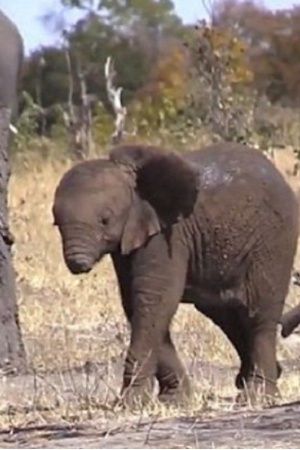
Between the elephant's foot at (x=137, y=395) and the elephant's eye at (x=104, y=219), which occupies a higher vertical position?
the elephant's eye at (x=104, y=219)

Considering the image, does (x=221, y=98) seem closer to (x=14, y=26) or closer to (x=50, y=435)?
(x=14, y=26)

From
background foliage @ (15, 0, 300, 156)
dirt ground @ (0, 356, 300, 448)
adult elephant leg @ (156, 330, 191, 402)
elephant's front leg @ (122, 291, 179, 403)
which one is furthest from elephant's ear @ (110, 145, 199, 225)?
background foliage @ (15, 0, 300, 156)

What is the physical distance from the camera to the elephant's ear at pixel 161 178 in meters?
7.75

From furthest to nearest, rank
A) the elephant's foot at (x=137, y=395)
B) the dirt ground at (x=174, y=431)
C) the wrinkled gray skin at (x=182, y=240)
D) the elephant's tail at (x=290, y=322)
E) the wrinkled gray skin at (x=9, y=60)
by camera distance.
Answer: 1. the wrinkled gray skin at (x=9, y=60)
2. the elephant's tail at (x=290, y=322)
3. the wrinkled gray skin at (x=182, y=240)
4. the elephant's foot at (x=137, y=395)
5. the dirt ground at (x=174, y=431)

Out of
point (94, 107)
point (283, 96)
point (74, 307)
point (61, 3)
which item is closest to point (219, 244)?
point (74, 307)

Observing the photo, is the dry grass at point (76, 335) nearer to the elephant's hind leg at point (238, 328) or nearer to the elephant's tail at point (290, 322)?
the elephant's hind leg at point (238, 328)

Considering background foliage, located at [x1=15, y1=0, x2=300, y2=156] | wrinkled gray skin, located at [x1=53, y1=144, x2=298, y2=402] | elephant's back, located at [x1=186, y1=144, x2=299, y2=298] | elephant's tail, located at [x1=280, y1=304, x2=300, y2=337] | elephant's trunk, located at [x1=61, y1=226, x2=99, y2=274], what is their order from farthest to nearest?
background foliage, located at [x1=15, y1=0, x2=300, y2=156], elephant's tail, located at [x1=280, y1=304, x2=300, y2=337], elephant's back, located at [x1=186, y1=144, x2=299, y2=298], wrinkled gray skin, located at [x1=53, y1=144, x2=298, y2=402], elephant's trunk, located at [x1=61, y1=226, x2=99, y2=274]

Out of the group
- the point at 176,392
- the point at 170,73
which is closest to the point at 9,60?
the point at 176,392

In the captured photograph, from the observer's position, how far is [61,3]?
48.9 meters

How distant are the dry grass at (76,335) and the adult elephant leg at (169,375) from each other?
0.12 m

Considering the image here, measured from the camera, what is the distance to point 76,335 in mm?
11555

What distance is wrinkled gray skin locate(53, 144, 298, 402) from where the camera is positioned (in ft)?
24.7

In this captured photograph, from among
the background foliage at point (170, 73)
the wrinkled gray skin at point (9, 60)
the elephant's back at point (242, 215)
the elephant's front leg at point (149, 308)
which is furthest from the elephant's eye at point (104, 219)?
the background foliage at point (170, 73)

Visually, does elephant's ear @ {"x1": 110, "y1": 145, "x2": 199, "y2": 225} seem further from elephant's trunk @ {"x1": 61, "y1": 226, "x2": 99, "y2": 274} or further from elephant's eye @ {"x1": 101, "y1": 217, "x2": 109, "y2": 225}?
elephant's trunk @ {"x1": 61, "y1": 226, "x2": 99, "y2": 274}
